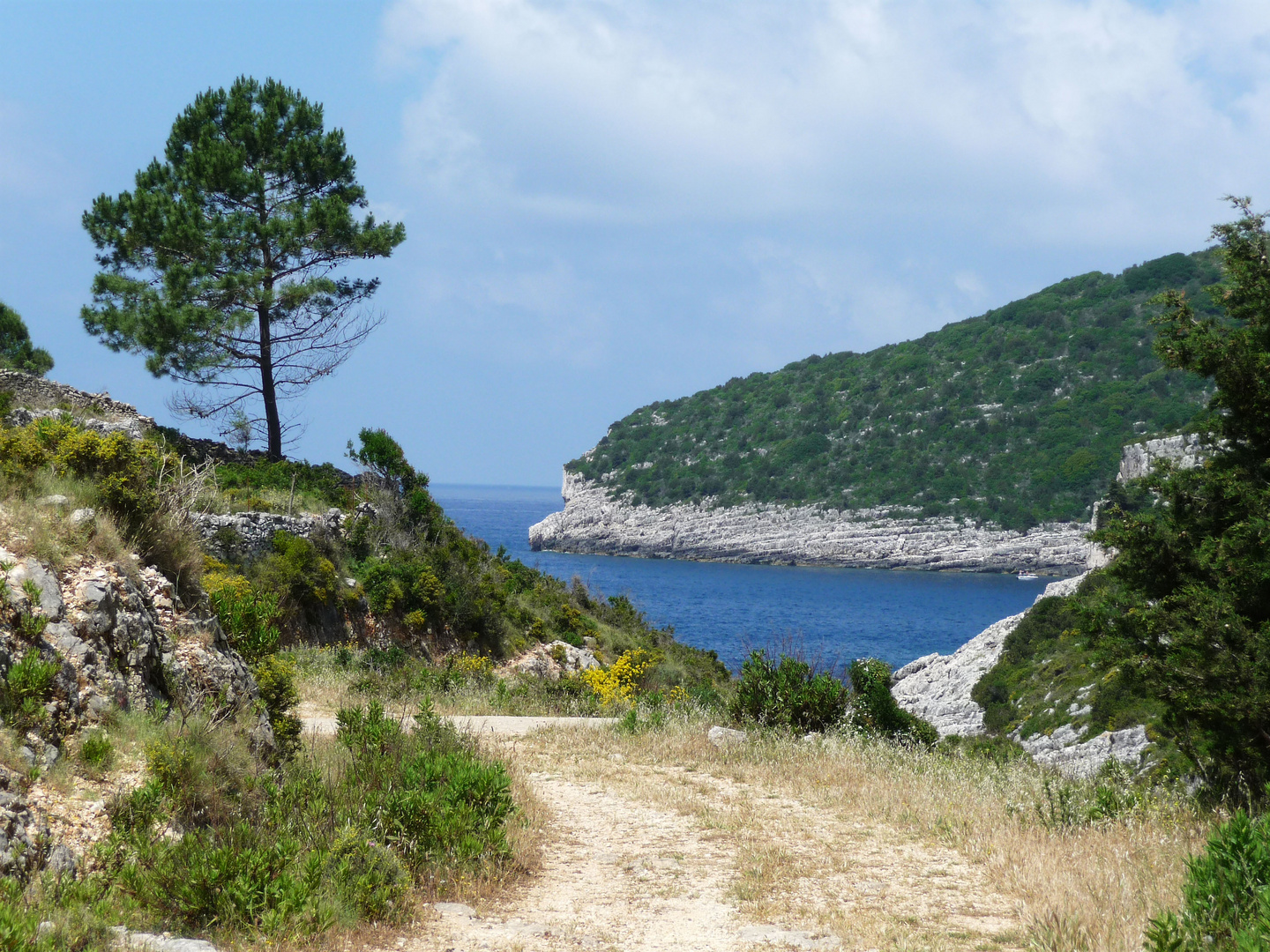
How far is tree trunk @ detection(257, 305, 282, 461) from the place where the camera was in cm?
2615

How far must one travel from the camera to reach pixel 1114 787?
7.62 meters

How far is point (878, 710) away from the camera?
11750 millimetres

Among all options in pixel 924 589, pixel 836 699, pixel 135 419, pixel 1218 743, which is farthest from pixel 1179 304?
pixel 924 589

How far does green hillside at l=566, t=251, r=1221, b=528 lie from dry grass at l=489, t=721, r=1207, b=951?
91671mm

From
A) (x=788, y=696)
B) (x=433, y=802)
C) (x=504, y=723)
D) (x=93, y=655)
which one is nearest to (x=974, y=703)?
(x=788, y=696)

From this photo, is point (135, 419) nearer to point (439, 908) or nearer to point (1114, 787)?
point (439, 908)

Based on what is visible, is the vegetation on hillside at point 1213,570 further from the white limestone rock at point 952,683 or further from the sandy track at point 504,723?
the white limestone rock at point 952,683

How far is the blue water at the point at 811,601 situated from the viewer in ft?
178

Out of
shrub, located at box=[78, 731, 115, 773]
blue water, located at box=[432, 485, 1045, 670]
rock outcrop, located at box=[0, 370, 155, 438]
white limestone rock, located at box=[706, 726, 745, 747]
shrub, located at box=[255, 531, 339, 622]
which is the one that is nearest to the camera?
shrub, located at box=[78, 731, 115, 773]

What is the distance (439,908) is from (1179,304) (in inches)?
324

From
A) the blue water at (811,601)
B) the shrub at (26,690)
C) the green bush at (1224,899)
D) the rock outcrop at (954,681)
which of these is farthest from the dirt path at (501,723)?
the blue water at (811,601)

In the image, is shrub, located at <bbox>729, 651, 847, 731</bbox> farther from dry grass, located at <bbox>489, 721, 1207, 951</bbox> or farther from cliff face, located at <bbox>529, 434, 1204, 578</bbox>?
cliff face, located at <bbox>529, 434, 1204, 578</bbox>

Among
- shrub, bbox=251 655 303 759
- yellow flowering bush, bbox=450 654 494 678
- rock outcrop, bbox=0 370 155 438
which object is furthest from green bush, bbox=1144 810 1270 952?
rock outcrop, bbox=0 370 155 438

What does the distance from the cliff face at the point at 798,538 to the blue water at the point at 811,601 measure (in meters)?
2.02
